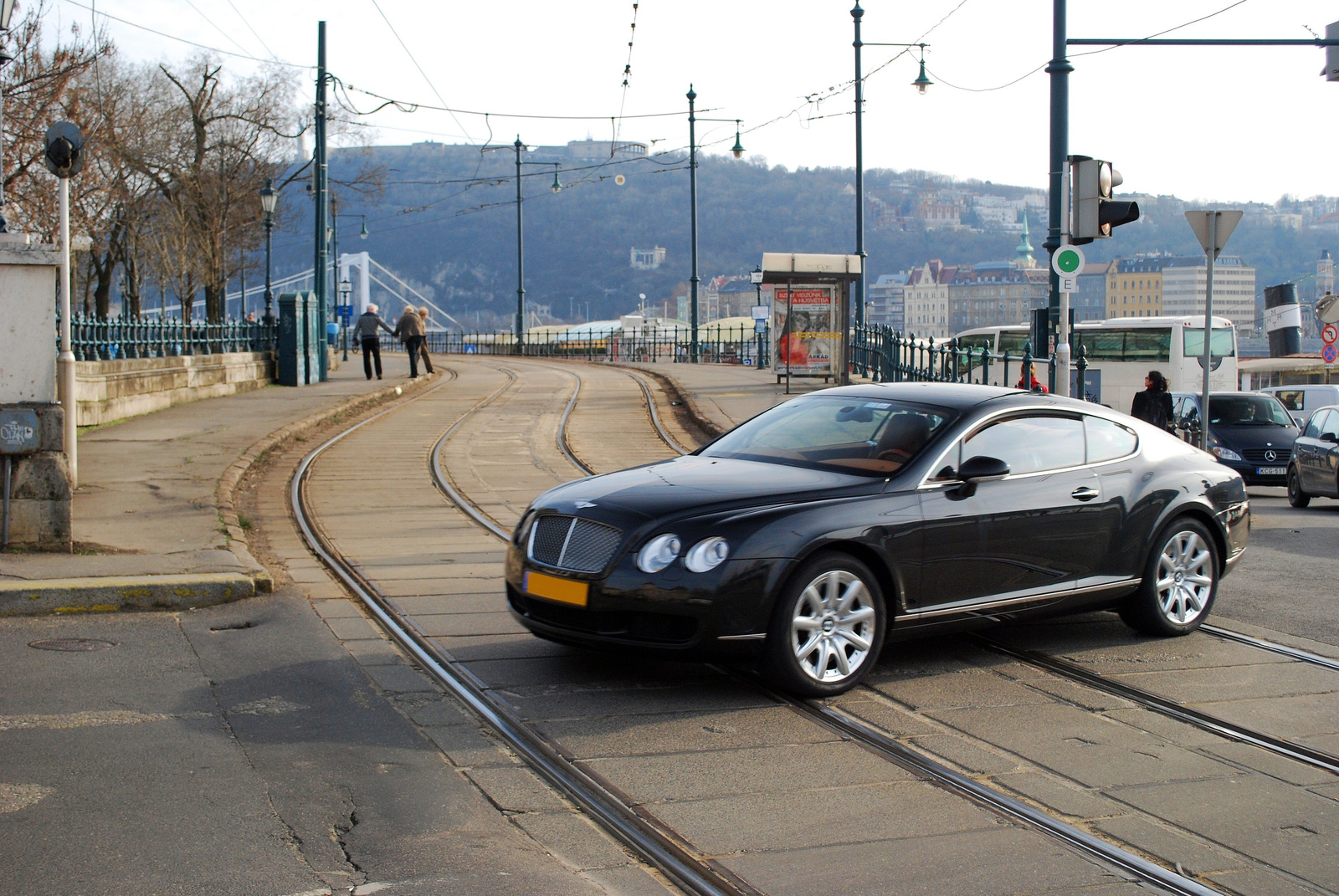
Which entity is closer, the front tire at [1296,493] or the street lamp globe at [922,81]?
the front tire at [1296,493]

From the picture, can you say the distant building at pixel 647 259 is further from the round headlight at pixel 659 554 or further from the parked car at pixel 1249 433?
the round headlight at pixel 659 554

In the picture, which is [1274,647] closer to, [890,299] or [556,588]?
[556,588]

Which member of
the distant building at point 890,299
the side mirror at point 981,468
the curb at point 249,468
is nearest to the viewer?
the side mirror at point 981,468

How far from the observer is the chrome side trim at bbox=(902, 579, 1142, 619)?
6.02m

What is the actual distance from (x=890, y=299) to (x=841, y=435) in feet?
445

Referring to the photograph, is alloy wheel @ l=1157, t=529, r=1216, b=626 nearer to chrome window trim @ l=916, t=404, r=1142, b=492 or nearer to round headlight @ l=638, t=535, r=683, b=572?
chrome window trim @ l=916, t=404, r=1142, b=492

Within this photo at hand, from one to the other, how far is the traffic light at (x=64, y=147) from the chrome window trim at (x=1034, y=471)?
7.27 m

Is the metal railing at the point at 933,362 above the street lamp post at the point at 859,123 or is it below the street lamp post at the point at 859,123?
below

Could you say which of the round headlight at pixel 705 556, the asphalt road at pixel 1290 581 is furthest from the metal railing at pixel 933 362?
the round headlight at pixel 705 556

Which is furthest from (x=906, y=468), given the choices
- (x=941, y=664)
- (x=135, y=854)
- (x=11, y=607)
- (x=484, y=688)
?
(x=11, y=607)

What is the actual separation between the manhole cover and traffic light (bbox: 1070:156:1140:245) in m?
10.5

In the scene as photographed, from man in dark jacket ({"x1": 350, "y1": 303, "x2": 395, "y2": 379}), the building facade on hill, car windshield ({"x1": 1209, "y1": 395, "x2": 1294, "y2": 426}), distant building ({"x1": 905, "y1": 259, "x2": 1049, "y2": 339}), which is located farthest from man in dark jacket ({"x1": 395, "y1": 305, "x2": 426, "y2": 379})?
distant building ({"x1": 905, "y1": 259, "x2": 1049, "y2": 339})

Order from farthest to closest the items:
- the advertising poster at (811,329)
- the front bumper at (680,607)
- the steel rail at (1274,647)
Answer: the advertising poster at (811,329) < the steel rail at (1274,647) < the front bumper at (680,607)

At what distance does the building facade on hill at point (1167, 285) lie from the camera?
334ft
